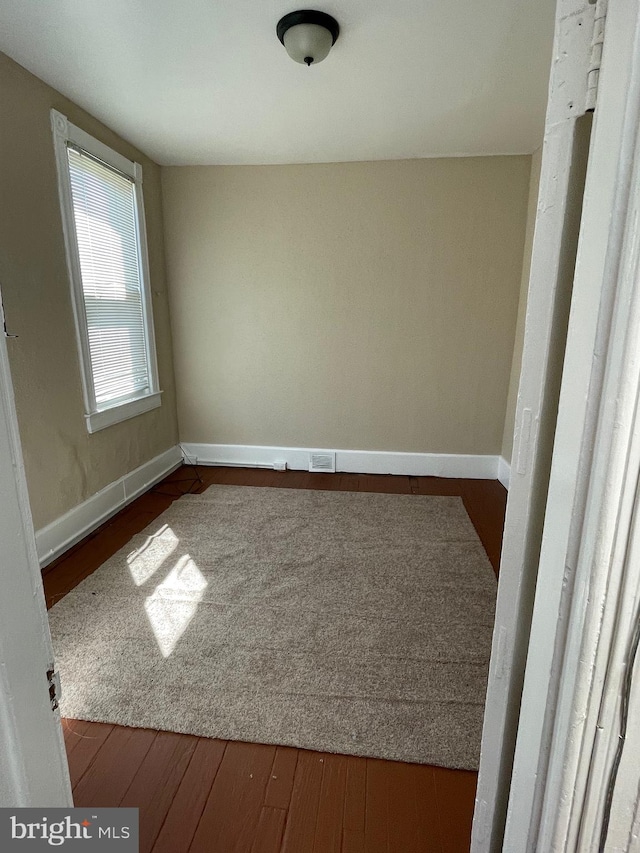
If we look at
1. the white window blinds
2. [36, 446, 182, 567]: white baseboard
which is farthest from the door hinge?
the white window blinds

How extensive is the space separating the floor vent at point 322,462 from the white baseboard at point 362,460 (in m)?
0.03

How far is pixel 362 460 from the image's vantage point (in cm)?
363

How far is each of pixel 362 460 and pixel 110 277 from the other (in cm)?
227

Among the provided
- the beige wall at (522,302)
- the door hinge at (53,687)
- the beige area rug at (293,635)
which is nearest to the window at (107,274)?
the beige area rug at (293,635)

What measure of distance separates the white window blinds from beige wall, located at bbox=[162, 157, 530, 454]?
49cm

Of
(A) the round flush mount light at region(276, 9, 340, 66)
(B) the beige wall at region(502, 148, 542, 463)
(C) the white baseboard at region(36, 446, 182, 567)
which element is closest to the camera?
(A) the round flush mount light at region(276, 9, 340, 66)

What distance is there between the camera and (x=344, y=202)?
10.5 ft

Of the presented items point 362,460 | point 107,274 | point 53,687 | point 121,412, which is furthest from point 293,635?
point 107,274

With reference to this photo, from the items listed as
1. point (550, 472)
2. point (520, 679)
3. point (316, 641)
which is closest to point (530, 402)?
point (550, 472)

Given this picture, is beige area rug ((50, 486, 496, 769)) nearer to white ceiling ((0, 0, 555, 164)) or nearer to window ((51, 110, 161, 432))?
window ((51, 110, 161, 432))

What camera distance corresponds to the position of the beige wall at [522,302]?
116 inches

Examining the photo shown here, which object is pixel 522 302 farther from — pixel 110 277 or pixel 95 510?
pixel 95 510

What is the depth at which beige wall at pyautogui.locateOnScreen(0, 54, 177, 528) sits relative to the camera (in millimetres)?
1992

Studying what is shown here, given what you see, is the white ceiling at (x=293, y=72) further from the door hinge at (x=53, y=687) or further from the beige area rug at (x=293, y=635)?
the beige area rug at (x=293, y=635)
